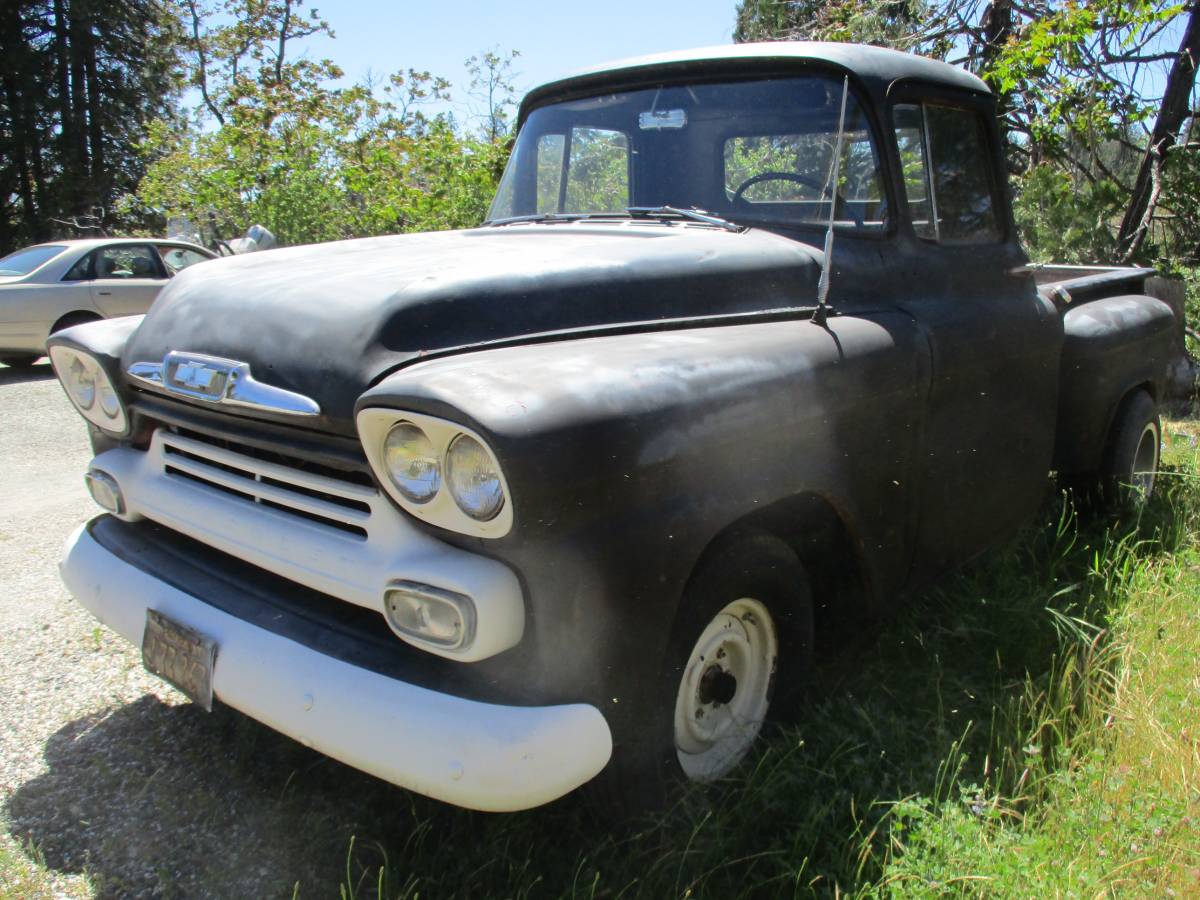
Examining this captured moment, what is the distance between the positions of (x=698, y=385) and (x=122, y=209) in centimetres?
2273

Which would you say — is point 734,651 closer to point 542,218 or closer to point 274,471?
point 274,471

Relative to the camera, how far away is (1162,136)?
7793mm

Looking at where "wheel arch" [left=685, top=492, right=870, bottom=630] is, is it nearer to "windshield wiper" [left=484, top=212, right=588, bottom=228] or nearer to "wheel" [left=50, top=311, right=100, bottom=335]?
"windshield wiper" [left=484, top=212, right=588, bottom=228]

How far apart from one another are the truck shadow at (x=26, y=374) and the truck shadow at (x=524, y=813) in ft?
25.6

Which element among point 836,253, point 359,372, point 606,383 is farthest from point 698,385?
point 836,253

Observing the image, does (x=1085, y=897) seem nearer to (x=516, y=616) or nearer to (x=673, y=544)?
(x=673, y=544)

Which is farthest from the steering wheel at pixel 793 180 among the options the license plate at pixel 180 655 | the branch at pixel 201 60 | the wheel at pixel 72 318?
the branch at pixel 201 60

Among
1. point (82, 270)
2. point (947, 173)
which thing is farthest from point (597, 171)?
Result: point (82, 270)

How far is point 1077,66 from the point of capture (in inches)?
304

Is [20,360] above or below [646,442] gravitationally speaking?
below

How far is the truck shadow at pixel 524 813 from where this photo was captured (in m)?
2.13

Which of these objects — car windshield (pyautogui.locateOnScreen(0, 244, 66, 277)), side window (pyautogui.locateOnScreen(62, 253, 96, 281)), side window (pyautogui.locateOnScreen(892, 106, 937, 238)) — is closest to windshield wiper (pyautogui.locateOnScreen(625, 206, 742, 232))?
side window (pyautogui.locateOnScreen(892, 106, 937, 238))

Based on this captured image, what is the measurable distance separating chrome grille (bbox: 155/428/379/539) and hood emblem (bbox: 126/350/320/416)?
0.13 m

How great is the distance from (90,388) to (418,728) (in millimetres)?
1599
